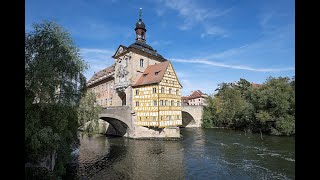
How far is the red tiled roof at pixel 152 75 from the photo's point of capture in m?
27.8

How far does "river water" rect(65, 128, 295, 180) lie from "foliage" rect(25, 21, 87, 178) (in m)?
3.59

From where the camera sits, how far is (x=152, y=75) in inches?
1138

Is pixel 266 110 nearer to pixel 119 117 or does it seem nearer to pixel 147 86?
pixel 147 86

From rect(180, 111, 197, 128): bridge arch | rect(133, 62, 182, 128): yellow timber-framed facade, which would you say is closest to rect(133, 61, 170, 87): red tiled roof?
rect(133, 62, 182, 128): yellow timber-framed facade

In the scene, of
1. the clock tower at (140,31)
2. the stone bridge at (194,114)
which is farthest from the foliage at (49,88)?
the stone bridge at (194,114)

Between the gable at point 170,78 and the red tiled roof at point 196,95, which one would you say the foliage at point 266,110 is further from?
the red tiled roof at point 196,95

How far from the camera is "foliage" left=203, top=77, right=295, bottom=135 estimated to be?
92.1 ft

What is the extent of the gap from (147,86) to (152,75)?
1660mm

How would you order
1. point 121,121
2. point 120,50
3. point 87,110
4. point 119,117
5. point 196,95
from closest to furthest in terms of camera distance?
1. point 87,110
2. point 119,117
3. point 121,121
4. point 120,50
5. point 196,95

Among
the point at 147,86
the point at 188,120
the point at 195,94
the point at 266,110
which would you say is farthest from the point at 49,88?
the point at 195,94

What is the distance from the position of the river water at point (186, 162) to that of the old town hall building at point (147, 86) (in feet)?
19.0
